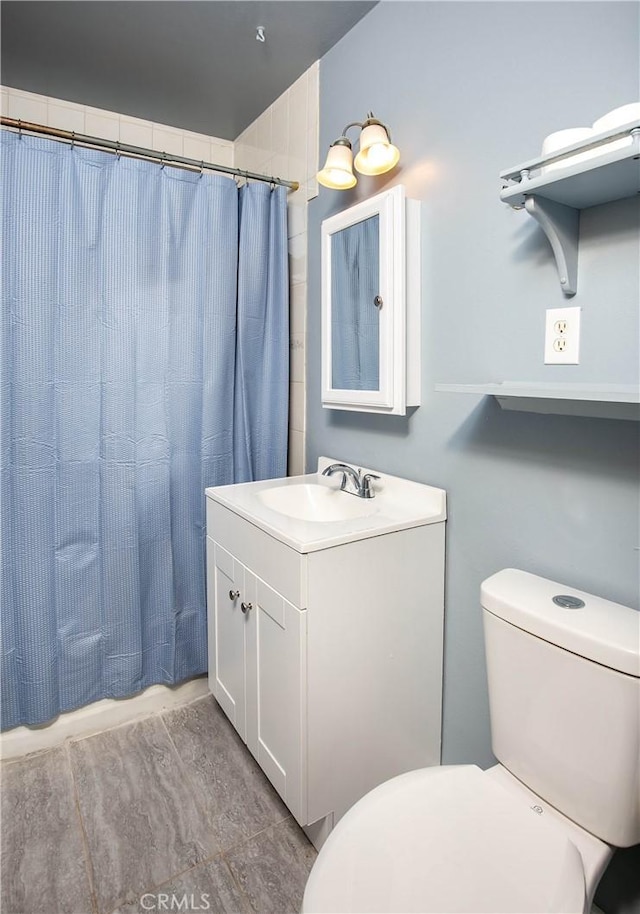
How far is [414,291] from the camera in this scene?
1.45m

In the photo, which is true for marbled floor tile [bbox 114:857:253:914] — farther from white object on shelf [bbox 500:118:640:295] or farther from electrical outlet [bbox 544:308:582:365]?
white object on shelf [bbox 500:118:640:295]

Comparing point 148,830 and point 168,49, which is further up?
point 168,49

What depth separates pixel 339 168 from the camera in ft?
4.95

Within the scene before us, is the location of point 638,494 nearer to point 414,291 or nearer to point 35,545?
point 414,291

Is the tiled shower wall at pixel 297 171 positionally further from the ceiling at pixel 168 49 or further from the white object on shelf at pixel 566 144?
the white object on shelf at pixel 566 144

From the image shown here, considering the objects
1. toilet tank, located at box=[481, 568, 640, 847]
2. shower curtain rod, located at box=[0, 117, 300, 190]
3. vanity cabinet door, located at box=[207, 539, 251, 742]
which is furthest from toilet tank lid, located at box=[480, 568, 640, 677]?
shower curtain rod, located at box=[0, 117, 300, 190]

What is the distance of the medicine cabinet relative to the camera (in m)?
1.44

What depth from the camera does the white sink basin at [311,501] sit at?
1634 mm

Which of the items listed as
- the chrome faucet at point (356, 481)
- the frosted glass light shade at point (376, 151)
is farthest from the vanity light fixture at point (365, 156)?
the chrome faucet at point (356, 481)

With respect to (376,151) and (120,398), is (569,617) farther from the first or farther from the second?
(120,398)

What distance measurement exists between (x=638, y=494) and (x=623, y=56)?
82 centimetres

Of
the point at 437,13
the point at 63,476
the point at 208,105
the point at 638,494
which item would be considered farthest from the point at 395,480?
the point at 208,105

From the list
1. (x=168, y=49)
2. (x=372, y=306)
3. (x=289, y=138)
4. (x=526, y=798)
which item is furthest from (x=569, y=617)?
(x=168, y=49)

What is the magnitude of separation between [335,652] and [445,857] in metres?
0.47
